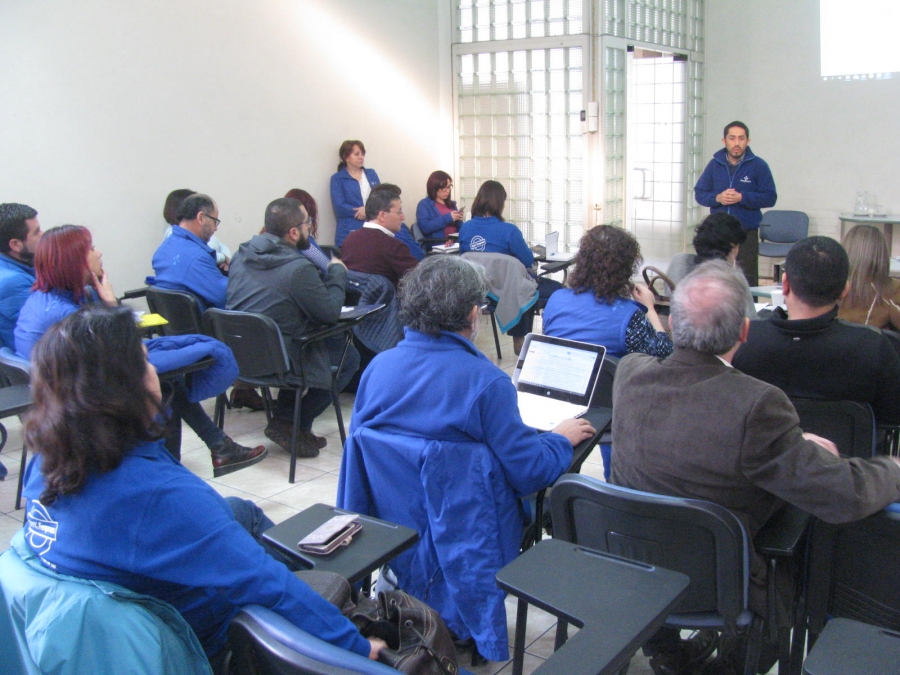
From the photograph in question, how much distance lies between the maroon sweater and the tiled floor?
846mm

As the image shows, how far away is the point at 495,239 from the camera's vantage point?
17.0 feet

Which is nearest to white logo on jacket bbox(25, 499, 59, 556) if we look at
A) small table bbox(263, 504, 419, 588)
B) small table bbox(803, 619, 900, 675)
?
small table bbox(263, 504, 419, 588)

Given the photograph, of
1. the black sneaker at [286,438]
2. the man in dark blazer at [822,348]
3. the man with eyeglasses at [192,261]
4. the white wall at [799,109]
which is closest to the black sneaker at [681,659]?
the man in dark blazer at [822,348]

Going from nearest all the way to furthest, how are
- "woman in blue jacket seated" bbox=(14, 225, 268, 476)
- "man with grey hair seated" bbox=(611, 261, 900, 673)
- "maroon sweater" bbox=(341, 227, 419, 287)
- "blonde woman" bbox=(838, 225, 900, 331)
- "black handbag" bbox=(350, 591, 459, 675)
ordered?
"black handbag" bbox=(350, 591, 459, 675), "man with grey hair seated" bbox=(611, 261, 900, 673), "blonde woman" bbox=(838, 225, 900, 331), "woman in blue jacket seated" bbox=(14, 225, 268, 476), "maroon sweater" bbox=(341, 227, 419, 287)

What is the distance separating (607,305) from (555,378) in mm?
576

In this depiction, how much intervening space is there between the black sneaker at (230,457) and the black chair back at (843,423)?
8.31ft

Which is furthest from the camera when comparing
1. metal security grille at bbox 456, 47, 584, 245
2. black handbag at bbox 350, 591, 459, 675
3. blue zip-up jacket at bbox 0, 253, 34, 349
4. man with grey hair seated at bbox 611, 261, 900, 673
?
metal security grille at bbox 456, 47, 584, 245

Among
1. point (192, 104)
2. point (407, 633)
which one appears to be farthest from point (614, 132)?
point (407, 633)

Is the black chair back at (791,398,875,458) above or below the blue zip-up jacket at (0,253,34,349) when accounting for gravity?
below

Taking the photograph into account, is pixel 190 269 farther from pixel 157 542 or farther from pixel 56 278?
pixel 157 542

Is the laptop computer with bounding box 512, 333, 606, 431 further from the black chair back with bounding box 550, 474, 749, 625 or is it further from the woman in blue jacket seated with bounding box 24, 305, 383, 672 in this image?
the woman in blue jacket seated with bounding box 24, 305, 383, 672

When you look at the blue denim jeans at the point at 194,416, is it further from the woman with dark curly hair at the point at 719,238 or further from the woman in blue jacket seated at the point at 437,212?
the woman in blue jacket seated at the point at 437,212

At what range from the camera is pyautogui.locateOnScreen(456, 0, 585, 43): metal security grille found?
22.4 feet

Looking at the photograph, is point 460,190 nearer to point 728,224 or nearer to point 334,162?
point 334,162
